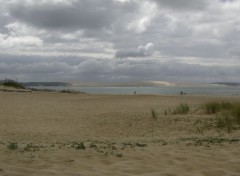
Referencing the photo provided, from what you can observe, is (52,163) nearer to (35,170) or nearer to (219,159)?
(35,170)

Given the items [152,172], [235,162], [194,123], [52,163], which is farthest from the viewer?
[194,123]

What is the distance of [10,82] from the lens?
180 ft

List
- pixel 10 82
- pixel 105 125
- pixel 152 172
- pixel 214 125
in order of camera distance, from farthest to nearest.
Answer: pixel 10 82 < pixel 105 125 < pixel 214 125 < pixel 152 172

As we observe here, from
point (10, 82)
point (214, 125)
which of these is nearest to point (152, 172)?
point (214, 125)

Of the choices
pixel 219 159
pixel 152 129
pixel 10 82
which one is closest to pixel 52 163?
pixel 219 159

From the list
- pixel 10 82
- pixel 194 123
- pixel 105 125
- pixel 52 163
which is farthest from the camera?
pixel 10 82

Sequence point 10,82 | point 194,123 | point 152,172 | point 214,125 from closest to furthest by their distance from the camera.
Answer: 1. point 152,172
2. point 214,125
3. point 194,123
4. point 10,82

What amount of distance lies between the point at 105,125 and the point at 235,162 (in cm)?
908

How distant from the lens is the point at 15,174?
5.24m

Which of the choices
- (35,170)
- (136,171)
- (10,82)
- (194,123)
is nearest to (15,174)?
(35,170)

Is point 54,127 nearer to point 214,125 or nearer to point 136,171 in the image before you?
point 214,125

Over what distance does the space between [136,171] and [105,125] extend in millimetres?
9520

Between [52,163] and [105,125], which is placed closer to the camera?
[52,163]

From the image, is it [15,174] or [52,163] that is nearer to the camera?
[15,174]
